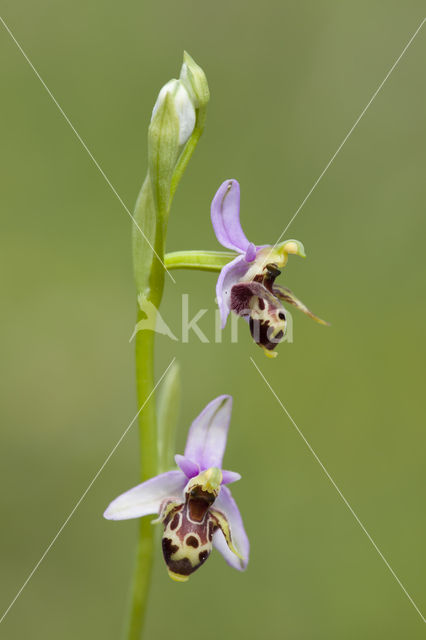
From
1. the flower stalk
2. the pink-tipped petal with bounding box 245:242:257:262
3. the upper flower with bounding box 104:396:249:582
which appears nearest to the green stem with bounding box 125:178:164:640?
the flower stalk

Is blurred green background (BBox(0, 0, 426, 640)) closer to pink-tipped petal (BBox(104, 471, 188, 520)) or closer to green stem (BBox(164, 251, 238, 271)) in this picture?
pink-tipped petal (BBox(104, 471, 188, 520))

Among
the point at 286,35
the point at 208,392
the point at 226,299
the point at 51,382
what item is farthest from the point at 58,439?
the point at 286,35

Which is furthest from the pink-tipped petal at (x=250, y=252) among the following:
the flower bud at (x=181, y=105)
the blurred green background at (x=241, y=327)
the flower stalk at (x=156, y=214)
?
the blurred green background at (x=241, y=327)

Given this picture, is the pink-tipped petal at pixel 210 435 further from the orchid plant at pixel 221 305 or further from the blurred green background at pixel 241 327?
the blurred green background at pixel 241 327

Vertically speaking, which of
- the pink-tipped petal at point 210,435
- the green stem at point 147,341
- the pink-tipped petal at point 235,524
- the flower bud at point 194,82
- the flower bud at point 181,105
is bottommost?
the pink-tipped petal at point 235,524

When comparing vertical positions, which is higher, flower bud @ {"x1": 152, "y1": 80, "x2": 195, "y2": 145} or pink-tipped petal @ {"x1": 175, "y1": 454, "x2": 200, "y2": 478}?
flower bud @ {"x1": 152, "y1": 80, "x2": 195, "y2": 145}

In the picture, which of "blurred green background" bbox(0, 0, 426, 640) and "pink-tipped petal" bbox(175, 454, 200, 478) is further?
"blurred green background" bbox(0, 0, 426, 640)
